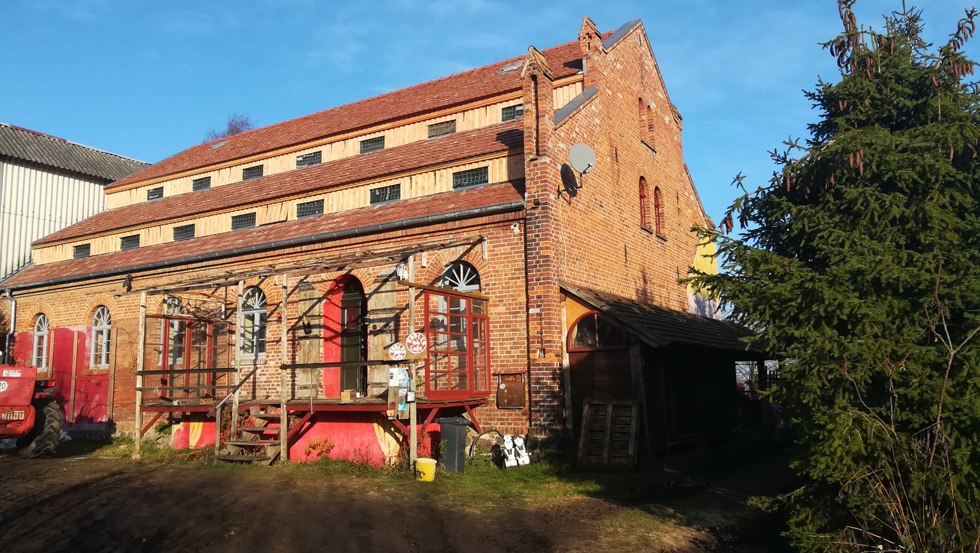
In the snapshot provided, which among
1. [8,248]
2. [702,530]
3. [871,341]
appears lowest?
[702,530]

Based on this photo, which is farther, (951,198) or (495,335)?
(495,335)

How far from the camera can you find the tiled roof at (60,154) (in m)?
24.7

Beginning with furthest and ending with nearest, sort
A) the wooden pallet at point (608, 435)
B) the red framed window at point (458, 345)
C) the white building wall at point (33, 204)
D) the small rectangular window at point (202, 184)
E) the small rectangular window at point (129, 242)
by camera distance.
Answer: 1. the white building wall at point (33, 204)
2. the small rectangular window at point (202, 184)
3. the small rectangular window at point (129, 242)
4. the red framed window at point (458, 345)
5. the wooden pallet at point (608, 435)

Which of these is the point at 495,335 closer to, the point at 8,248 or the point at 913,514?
the point at 913,514

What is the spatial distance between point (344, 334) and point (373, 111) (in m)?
7.99

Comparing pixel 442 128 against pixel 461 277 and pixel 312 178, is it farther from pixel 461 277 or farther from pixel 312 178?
pixel 461 277

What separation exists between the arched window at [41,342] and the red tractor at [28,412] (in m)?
5.50

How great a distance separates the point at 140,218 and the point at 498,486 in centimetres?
1550

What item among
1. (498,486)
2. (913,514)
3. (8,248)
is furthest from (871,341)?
(8,248)

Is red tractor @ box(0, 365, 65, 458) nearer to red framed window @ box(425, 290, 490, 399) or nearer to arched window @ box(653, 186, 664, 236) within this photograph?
red framed window @ box(425, 290, 490, 399)

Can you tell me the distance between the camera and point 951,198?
9.05m

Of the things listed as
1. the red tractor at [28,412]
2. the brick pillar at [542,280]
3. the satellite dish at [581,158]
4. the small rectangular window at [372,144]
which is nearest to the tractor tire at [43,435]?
the red tractor at [28,412]

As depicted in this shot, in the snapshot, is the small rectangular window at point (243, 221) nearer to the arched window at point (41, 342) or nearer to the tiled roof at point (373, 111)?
the tiled roof at point (373, 111)

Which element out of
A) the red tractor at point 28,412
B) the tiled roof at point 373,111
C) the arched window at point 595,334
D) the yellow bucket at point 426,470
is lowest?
the yellow bucket at point 426,470
